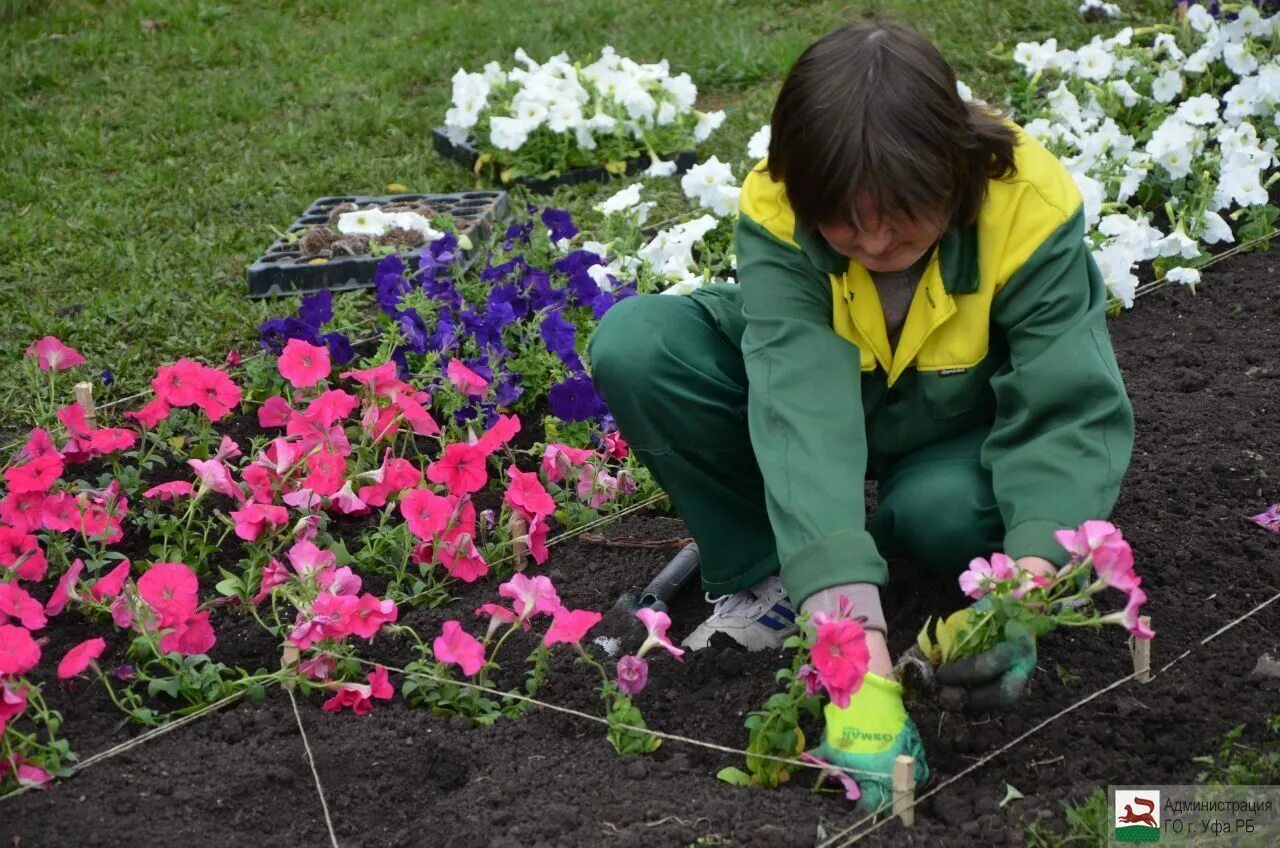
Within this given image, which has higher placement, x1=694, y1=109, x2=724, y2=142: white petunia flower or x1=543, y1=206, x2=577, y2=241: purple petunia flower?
x1=543, y1=206, x2=577, y2=241: purple petunia flower

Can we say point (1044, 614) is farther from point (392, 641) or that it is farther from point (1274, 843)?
point (392, 641)

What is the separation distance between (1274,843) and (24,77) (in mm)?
5659

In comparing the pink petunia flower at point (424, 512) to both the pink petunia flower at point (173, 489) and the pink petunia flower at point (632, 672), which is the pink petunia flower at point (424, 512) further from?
the pink petunia flower at point (632, 672)

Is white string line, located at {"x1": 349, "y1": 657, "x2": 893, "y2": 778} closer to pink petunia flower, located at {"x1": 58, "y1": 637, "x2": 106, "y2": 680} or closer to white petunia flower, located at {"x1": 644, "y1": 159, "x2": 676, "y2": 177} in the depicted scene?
pink petunia flower, located at {"x1": 58, "y1": 637, "x2": 106, "y2": 680}

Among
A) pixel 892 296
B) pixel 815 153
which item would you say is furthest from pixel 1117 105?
A: pixel 815 153

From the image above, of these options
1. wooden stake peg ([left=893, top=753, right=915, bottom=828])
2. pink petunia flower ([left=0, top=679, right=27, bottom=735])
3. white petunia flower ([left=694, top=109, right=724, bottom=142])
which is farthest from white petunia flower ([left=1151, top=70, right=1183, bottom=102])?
pink petunia flower ([left=0, top=679, right=27, bottom=735])

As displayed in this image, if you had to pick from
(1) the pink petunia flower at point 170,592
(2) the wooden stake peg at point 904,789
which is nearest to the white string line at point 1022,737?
(2) the wooden stake peg at point 904,789

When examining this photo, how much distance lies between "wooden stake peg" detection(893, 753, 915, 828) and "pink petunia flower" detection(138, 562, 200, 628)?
3.76 feet

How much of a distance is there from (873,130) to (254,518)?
134 centimetres

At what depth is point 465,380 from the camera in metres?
3.21

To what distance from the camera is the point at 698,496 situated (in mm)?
2559

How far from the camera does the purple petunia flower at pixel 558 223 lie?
3.83 metres

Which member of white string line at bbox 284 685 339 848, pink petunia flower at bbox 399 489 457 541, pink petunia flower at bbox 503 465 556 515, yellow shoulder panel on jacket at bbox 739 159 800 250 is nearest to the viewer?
white string line at bbox 284 685 339 848

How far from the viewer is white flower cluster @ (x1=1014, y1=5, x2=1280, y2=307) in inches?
153
